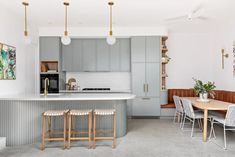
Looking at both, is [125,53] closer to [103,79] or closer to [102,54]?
[102,54]

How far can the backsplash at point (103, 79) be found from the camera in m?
6.10

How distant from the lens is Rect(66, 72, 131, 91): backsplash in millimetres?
6102

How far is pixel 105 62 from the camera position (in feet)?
19.1

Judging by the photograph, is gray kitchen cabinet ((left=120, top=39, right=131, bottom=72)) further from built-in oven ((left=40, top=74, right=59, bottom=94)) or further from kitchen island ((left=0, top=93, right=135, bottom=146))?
kitchen island ((left=0, top=93, right=135, bottom=146))

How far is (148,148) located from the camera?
3279 millimetres

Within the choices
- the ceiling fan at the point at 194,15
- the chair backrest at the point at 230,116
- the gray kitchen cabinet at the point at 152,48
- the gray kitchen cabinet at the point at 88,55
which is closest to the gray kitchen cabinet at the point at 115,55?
the gray kitchen cabinet at the point at 88,55

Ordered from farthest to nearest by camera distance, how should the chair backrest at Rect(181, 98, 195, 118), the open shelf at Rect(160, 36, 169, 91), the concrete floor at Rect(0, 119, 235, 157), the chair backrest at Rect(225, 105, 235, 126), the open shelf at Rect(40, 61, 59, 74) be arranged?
the open shelf at Rect(160, 36, 169, 91), the open shelf at Rect(40, 61, 59, 74), the chair backrest at Rect(181, 98, 195, 118), the chair backrest at Rect(225, 105, 235, 126), the concrete floor at Rect(0, 119, 235, 157)

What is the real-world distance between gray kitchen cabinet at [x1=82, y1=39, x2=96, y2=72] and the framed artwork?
80.0 inches

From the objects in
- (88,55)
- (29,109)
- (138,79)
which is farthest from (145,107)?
(29,109)

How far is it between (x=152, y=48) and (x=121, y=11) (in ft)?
5.89

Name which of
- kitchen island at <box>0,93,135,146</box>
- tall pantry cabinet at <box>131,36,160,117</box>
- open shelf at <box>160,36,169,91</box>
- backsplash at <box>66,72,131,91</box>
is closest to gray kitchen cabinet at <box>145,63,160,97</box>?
tall pantry cabinet at <box>131,36,160,117</box>

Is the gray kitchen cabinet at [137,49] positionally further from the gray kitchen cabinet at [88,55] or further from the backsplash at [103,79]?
the gray kitchen cabinet at [88,55]

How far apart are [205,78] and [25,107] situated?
5372 millimetres

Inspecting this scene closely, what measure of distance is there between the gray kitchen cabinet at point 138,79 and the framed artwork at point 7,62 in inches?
125
